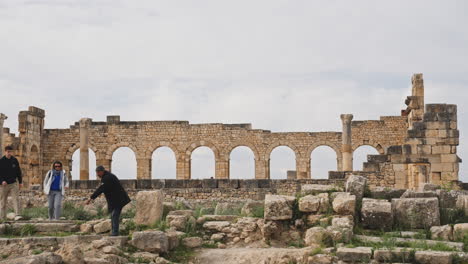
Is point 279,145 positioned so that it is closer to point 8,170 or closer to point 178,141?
point 178,141

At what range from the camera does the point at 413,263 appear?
373 inches

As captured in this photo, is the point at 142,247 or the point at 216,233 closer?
the point at 142,247

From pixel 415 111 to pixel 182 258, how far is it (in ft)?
50.0

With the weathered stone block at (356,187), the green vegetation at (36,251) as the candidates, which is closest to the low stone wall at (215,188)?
the weathered stone block at (356,187)

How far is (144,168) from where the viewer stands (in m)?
34.1

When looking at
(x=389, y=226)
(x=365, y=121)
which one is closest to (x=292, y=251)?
(x=389, y=226)

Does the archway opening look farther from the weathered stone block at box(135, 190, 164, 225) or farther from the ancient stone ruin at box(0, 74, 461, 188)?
the weathered stone block at box(135, 190, 164, 225)

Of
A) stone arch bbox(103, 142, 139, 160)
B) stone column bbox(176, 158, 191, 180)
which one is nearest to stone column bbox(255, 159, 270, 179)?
stone column bbox(176, 158, 191, 180)

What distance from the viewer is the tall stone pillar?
99.8 ft

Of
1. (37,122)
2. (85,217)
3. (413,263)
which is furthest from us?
(37,122)

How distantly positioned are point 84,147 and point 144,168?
428cm

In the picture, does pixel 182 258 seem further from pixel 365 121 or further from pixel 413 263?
pixel 365 121

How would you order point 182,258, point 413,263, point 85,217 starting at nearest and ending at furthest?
1. point 413,263
2. point 182,258
3. point 85,217

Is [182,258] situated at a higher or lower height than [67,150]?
lower
